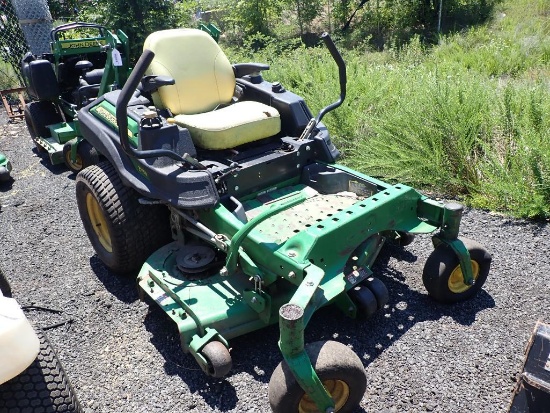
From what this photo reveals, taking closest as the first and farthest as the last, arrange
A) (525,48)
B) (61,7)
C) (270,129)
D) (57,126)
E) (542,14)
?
(270,129)
(57,126)
(525,48)
(542,14)
(61,7)

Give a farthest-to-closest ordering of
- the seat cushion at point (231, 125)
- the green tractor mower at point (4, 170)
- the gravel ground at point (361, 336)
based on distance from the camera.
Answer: the green tractor mower at point (4, 170) → the seat cushion at point (231, 125) → the gravel ground at point (361, 336)

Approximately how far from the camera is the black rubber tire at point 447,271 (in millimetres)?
2889

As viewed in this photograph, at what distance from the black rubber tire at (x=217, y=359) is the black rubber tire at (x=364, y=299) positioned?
2.50ft

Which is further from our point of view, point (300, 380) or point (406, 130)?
point (406, 130)

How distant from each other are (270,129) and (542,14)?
31.9ft

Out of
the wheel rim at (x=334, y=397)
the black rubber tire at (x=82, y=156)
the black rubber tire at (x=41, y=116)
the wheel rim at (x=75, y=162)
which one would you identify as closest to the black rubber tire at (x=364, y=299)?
the wheel rim at (x=334, y=397)

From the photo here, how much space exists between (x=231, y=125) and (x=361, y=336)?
151 cm

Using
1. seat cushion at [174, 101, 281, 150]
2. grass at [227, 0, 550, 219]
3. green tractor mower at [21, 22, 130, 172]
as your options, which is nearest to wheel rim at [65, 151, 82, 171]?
green tractor mower at [21, 22, 130, 172]

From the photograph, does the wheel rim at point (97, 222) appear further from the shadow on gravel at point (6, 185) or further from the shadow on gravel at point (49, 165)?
the shadow on gravel at point (49, 165)

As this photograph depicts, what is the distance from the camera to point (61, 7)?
1166cm

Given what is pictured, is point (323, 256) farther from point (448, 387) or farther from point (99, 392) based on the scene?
point (99, 392)

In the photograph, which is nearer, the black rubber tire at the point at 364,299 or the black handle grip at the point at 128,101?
the black handle grip at the point at 128,101

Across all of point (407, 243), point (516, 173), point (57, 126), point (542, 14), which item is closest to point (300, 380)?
point (407, 243)

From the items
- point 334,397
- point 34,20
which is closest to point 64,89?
point 34,20
